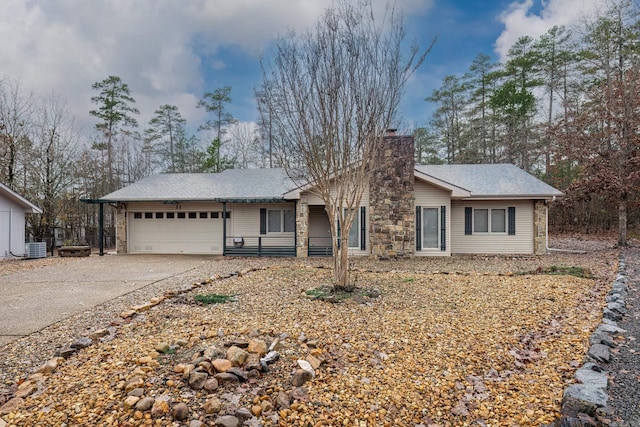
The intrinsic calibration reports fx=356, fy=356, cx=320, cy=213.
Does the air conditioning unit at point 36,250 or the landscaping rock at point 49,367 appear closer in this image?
the landscaping rock at point 49,367

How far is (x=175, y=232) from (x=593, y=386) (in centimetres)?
1470

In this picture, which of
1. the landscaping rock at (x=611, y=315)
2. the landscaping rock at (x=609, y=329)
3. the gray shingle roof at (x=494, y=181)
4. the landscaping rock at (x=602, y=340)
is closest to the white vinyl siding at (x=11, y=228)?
the gray shingle roof at (x=494, y=181)

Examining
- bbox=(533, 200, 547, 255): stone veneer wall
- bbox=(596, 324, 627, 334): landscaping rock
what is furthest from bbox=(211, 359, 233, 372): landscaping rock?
bbox=(533, 200, 547, 255): stone veneer wall

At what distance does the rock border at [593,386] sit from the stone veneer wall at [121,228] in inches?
614

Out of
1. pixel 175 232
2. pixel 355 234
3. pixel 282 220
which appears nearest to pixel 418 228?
pixel 355 234

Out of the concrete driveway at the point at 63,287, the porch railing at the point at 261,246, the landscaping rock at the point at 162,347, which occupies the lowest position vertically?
the concrete driveway at the point at 63,287

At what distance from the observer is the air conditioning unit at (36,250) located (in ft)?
44.2

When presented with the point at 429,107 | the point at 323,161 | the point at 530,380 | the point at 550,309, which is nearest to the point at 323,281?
the point at 323,161

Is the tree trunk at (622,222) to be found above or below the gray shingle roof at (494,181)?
below

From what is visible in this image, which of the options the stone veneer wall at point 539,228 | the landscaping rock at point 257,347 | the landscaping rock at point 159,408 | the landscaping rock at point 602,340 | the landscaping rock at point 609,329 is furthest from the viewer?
the stone veneer wall at point 539,228

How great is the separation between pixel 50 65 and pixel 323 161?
50.9 ft

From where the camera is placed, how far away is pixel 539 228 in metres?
12.9

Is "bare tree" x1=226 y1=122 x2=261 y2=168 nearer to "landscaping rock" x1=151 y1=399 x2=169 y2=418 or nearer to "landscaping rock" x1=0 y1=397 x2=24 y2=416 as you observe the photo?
"landscaping rock" x1=0 y1=397 x2=24 y2=416

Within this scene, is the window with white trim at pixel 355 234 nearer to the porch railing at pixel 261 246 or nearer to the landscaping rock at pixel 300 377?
the porch railing at pixel 261 246
